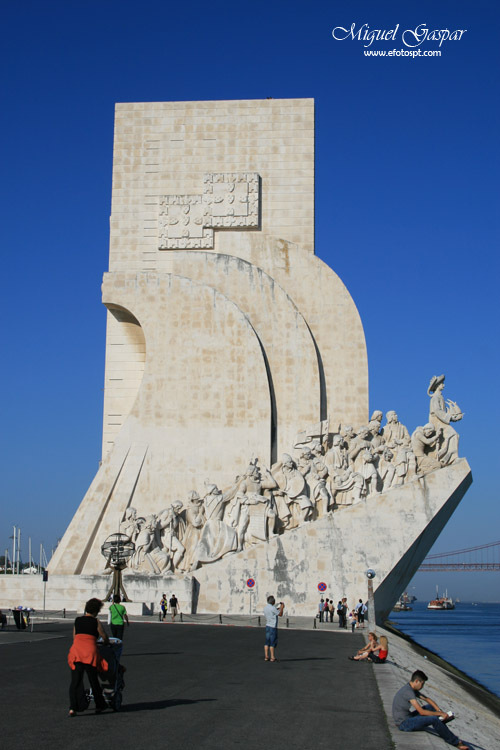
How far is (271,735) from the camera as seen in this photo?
16.2ft

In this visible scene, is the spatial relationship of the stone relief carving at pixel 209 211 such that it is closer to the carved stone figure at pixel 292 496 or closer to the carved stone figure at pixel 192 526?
the carved stone figure at pixel 292 496

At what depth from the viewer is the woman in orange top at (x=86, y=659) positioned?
17.3ft

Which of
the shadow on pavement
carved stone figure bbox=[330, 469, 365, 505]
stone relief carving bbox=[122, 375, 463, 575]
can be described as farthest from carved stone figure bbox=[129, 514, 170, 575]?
the shadow on pavement

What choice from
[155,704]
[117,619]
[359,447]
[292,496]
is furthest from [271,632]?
[359,447]

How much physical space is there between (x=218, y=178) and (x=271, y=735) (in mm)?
18089

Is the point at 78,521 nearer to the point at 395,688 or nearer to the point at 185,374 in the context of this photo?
the point at 185,374

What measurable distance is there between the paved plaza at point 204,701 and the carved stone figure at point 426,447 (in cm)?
753

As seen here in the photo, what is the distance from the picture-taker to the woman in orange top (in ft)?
17.3

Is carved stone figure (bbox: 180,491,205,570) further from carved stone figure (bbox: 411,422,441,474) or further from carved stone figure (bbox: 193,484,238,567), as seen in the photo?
carved stone figure (bbox: 411,422,441,474)

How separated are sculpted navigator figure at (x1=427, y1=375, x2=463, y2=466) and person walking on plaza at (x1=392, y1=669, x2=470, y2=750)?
1189 centimetres

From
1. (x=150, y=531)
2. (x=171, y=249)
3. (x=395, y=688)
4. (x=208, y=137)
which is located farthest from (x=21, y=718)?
(x=208, y=137)

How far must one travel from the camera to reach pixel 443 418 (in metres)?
17.8

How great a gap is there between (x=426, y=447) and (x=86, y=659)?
1303 centimetres

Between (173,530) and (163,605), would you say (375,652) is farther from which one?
(173,530)
